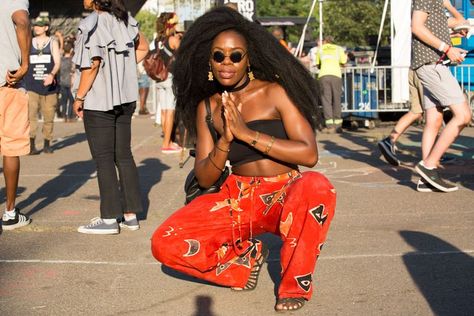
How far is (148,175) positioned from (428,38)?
3778 mm

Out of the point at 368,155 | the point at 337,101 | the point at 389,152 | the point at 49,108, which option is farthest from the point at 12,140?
the point at 337,101

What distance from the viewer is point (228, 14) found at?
217 inches

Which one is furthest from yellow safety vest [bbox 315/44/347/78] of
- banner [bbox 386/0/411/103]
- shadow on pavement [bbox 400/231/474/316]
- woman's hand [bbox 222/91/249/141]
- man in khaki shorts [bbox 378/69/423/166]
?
woman's hand [bbox 222/91/249/141]

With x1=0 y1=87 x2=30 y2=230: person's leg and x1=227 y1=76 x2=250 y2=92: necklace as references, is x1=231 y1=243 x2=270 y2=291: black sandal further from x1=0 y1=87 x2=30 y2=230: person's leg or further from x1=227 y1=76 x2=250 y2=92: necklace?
x1=0 y1=87 x2=30 y2=230: person's leg

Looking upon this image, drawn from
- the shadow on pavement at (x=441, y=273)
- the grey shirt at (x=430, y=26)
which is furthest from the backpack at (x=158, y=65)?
the shadow on pavement at (x=441, y=273)

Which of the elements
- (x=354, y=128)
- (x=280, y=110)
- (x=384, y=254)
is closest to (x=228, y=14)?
(x=280, y=110)

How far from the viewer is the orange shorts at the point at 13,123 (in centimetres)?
764

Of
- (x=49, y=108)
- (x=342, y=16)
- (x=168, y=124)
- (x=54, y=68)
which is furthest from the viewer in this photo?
(x=342, y=16)

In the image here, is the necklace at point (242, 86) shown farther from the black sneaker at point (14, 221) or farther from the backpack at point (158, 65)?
the backpack at point (158, 65)

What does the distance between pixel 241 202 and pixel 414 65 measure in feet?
14.0

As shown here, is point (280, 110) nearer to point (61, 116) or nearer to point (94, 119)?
point (94, 119)

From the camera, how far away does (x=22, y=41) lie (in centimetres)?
760

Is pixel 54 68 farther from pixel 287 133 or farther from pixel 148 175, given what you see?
pixel 287 133

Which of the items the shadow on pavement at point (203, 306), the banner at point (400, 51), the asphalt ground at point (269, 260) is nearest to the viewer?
the shadow on pavement at point (203, 306)
